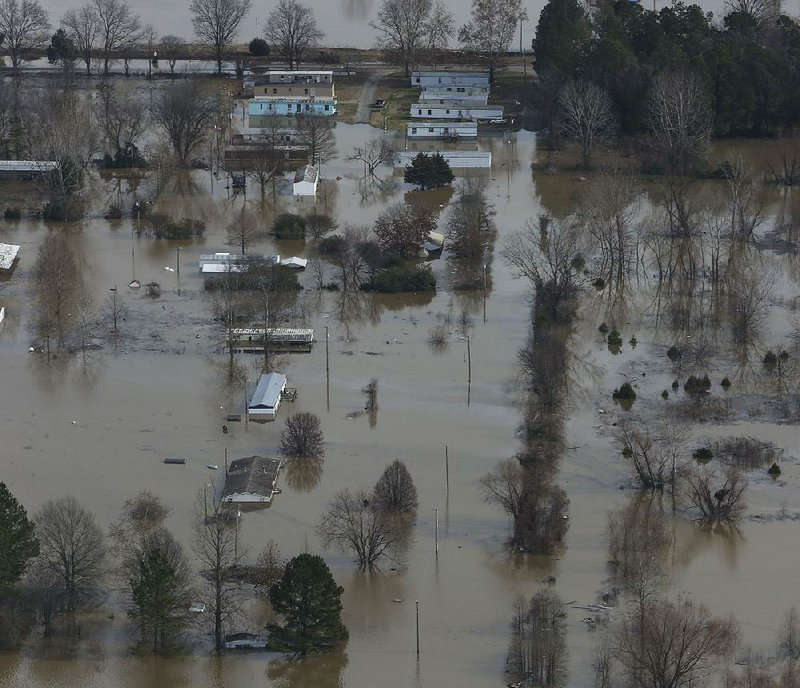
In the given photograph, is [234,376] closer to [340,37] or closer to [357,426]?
[357,426]

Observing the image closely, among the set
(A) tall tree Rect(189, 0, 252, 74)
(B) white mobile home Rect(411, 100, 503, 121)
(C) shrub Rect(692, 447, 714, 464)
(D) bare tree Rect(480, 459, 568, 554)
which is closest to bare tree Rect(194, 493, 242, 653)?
(D) bare tree Rect(480, 459, 568, 554)

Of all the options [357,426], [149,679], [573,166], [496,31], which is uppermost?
[496,31]

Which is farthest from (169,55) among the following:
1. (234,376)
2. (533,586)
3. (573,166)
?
(533,586)

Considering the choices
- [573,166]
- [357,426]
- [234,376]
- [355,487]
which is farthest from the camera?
[573,166]

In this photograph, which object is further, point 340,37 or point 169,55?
point 340,37

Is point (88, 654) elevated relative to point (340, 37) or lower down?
lower down

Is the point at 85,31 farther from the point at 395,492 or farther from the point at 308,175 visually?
the point at 395,492

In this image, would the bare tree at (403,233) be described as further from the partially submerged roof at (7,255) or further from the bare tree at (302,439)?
the bare tree at (302,439)
